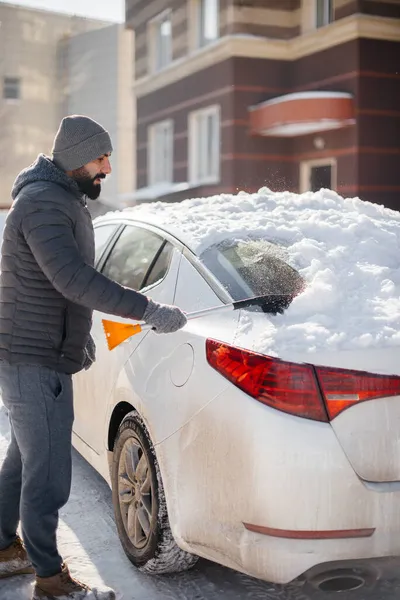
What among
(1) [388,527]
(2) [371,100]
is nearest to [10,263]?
(1) [388,527]

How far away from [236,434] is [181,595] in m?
0.90

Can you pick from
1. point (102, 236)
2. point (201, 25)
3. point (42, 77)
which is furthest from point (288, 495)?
point (42, 77)

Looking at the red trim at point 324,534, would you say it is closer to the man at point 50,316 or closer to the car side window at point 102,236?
the man at point 50,316

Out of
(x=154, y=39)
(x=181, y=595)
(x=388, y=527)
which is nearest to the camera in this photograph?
(x=388, y=527)

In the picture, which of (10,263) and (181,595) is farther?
(181,595)

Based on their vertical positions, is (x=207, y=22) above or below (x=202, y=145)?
above

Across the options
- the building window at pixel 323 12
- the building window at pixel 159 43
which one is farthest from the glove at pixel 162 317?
the building window at pixel 159 43

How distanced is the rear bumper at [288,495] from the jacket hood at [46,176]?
957mm

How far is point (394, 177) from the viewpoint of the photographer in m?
14.5

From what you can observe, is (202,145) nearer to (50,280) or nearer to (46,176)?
(46,176)

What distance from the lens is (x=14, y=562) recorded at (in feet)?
10.4

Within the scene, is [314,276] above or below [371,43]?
below

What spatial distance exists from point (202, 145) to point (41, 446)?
50.3 ft

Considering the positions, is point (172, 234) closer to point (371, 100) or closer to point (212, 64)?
point (371, 100)
